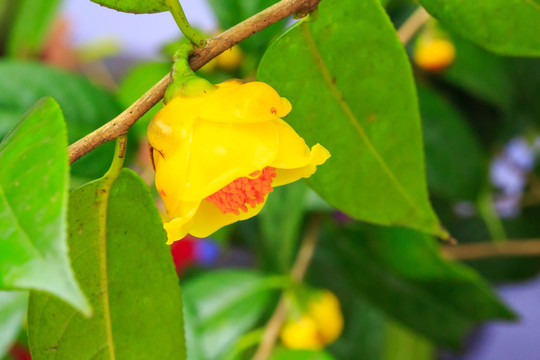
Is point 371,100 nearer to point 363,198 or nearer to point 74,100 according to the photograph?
point 363,198

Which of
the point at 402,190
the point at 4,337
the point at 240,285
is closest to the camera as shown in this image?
the point at 402,190

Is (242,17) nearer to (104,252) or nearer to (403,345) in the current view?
(104,252)

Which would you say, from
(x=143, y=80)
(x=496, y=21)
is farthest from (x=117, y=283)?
(x=143, y=80)

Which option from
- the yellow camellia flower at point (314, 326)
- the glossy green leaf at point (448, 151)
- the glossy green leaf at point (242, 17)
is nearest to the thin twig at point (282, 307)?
the yellow camellia flower at point (314, 326)

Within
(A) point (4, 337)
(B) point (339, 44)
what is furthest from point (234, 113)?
(A) point (4, 337)

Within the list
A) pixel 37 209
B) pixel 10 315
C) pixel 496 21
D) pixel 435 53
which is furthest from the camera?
pixel 435 53

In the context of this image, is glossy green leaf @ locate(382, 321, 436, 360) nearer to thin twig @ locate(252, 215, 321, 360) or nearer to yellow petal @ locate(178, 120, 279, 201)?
thin twig @ locate(252, 215, 321, 360)

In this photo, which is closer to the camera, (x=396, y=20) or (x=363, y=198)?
(x=363, y=198)
